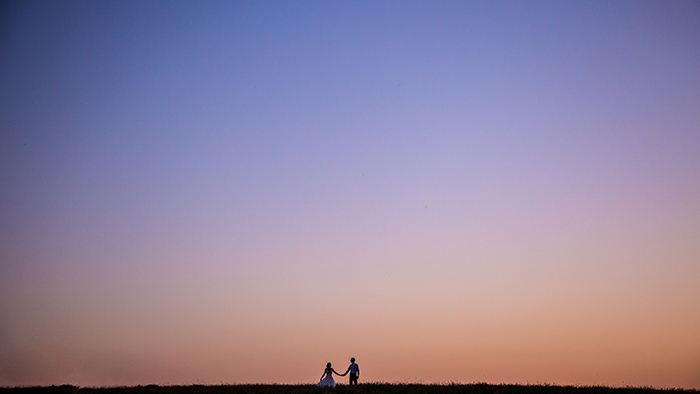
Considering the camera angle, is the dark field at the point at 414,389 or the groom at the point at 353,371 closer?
the dark field at the point at 414,389

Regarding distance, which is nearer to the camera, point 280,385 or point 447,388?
point 447,388

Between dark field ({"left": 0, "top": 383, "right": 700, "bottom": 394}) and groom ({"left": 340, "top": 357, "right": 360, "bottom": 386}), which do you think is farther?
groom ({"left": 340, "top": 357, "right": 360, "bottom": 386})

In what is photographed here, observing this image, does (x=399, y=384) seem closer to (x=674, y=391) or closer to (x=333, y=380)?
(x=333, y=380)

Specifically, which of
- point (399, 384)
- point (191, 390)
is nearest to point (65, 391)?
point (191, 390)

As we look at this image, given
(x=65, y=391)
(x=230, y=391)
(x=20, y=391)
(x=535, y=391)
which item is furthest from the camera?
(x=20, y=391)

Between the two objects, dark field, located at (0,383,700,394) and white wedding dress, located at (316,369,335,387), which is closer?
dark field, located at (0,383,700,394)

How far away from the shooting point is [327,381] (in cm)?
3741

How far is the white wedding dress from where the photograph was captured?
37.0 metres

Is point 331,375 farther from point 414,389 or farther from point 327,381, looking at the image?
point 414,389

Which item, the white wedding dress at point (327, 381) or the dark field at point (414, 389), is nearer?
the dark field at point (414, 389)

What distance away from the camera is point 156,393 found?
38.0 m

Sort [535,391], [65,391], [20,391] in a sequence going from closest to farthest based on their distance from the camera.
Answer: [535,391] < [65,391] < [20,391]

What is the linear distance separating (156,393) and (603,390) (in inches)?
1100

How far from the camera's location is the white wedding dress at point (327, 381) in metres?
37.0
